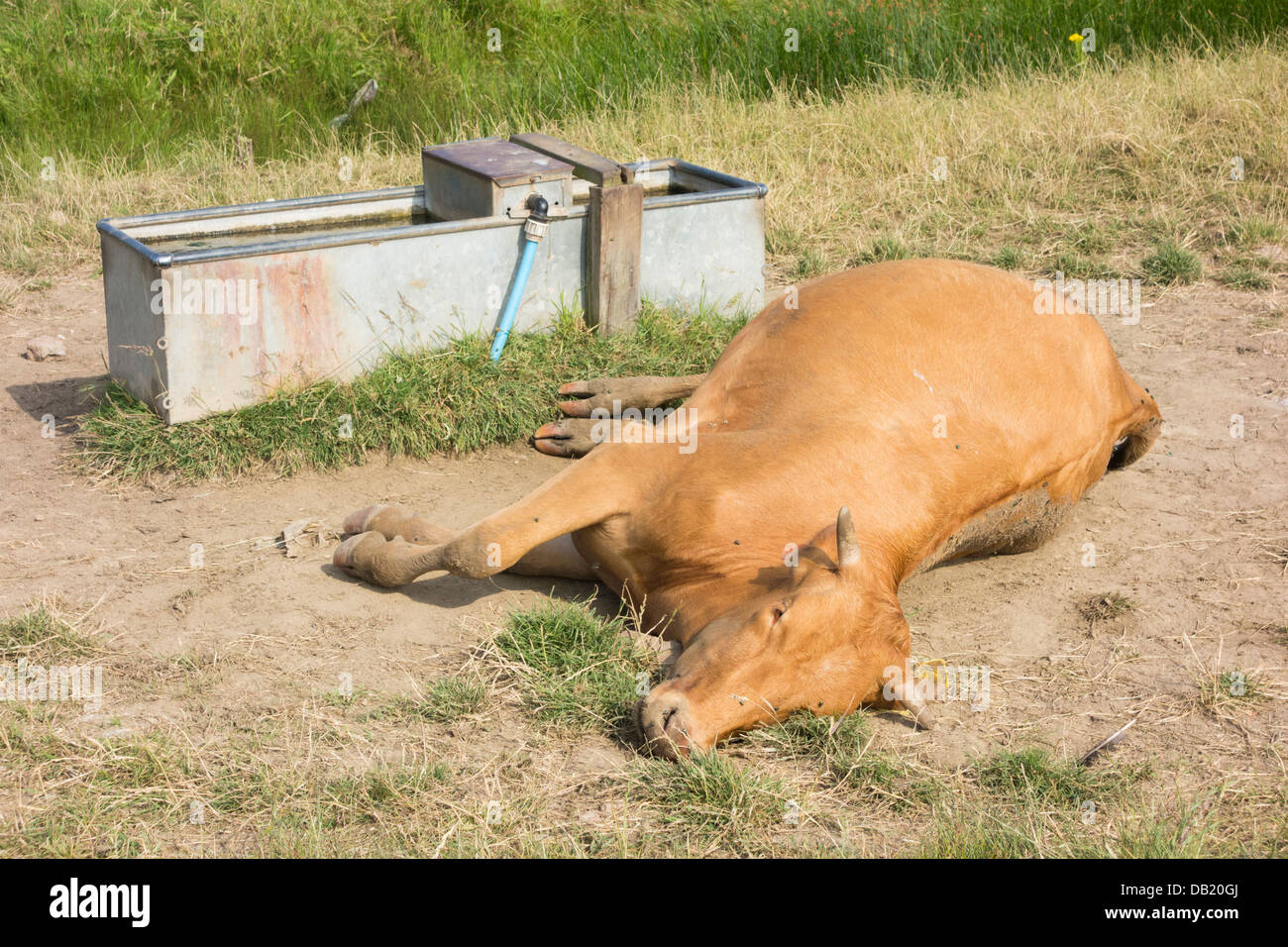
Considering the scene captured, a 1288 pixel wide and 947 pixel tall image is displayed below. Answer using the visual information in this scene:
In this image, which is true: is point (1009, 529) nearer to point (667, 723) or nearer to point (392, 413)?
point (667, 723)

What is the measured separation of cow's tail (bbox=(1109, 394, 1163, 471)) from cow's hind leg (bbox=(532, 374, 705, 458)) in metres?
1.72

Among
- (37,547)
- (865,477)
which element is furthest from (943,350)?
(37,547)

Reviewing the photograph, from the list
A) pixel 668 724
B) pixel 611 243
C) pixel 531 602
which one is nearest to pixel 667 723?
pixel 668 724

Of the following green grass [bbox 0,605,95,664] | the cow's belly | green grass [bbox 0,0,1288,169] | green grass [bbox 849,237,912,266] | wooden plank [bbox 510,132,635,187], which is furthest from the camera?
green grass [bbox 0,0,1288,169]

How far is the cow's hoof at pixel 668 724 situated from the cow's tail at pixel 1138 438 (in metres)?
2.52

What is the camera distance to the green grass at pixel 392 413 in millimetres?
5125

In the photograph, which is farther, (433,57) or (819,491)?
(433,57)

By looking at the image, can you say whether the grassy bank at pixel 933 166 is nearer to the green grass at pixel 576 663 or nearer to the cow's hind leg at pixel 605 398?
the cow's hind leg at pixel 605 398

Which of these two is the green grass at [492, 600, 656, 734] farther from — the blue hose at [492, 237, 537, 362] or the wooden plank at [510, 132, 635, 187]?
the wooden plank at [510, 132, 635, 187]

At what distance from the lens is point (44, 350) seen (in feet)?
20.4

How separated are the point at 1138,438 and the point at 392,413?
299 cm

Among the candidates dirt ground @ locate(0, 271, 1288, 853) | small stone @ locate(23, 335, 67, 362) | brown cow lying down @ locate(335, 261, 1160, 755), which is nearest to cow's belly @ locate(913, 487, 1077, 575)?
brown cow lying down @ locate(335, 261, 1160, 755)

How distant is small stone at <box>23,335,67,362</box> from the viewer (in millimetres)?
6223

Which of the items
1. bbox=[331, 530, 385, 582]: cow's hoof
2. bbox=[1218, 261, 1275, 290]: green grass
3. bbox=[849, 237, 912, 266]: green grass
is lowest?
bbox=[331, 530, 385, 582]: cow's hoof
